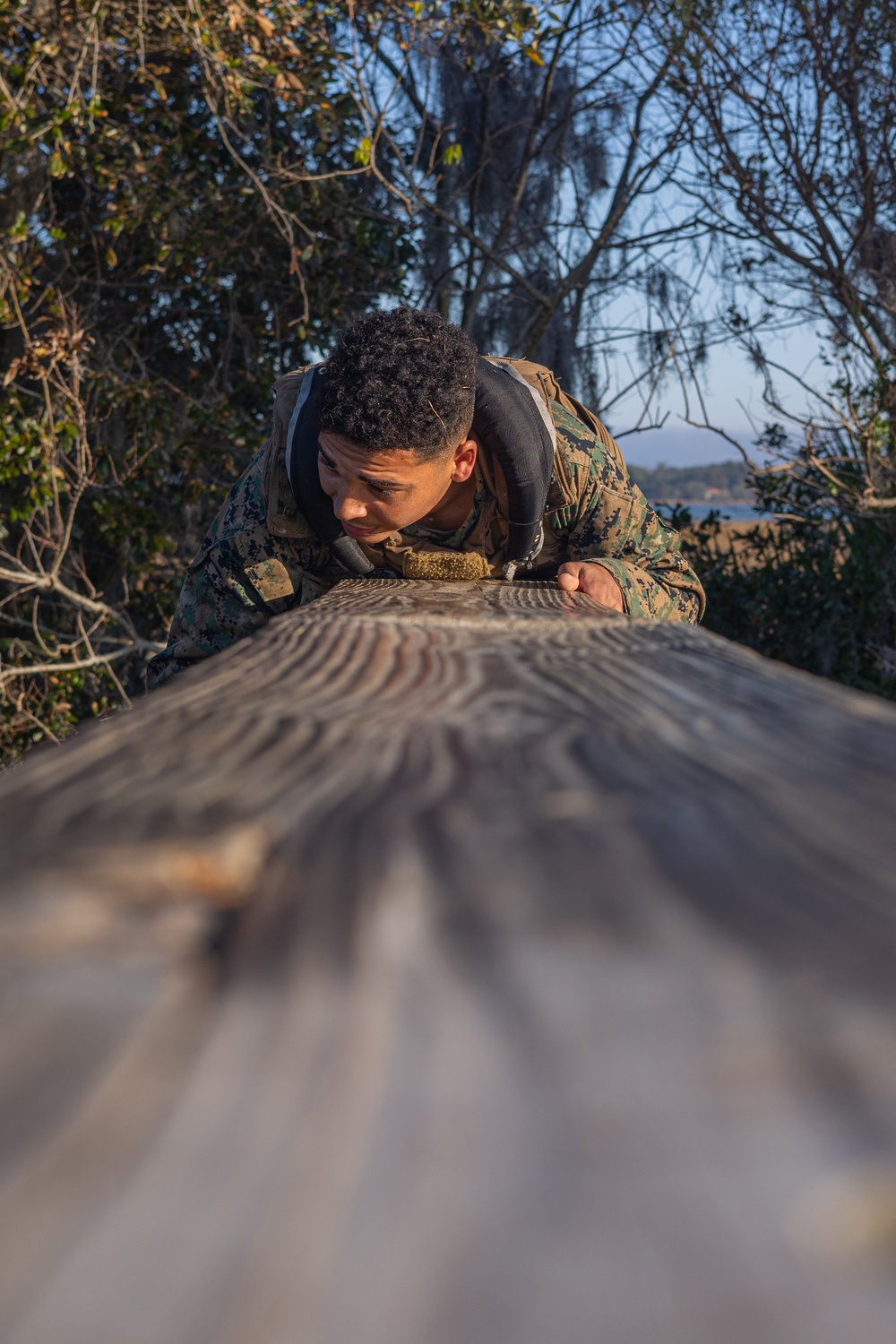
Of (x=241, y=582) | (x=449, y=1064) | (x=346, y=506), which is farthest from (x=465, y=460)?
(x=449, y=1064)

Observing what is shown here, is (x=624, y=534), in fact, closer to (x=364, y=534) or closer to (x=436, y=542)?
(x=436, y=542)

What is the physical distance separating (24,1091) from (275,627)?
2.47ft

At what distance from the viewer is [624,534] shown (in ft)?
7.47

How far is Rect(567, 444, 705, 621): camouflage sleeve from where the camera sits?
2.26 m

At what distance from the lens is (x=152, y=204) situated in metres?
4.74

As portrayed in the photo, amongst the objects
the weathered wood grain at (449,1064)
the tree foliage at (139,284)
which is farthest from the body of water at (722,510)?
the weathered wood grain at (449,1064)

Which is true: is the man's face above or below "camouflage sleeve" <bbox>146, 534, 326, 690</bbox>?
above

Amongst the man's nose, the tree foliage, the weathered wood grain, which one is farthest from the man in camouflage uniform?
the tree foliage

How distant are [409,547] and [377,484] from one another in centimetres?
24

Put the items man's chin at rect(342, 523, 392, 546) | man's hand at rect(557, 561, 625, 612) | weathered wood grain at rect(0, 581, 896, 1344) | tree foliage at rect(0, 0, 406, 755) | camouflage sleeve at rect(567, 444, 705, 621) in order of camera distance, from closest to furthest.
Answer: weathered wood grain at rect(0, 581, 896, 1344), man's hand at rect(557, 561, 625, 612), man's chin at rect(342, 523, 392, 546), camouflage sleeve at rect(567, 444, 705, 621), tree foliage at rect(0, 0, 406, 755)

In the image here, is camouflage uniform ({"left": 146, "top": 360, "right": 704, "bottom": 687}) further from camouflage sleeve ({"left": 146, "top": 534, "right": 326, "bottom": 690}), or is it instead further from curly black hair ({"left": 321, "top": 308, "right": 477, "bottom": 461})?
curly black hair ({"left": 321, "top": 308, "right": 477, "bottom": 461})

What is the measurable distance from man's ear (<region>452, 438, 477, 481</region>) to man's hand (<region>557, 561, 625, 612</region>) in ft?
1.02

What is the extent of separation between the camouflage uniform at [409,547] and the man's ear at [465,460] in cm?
2

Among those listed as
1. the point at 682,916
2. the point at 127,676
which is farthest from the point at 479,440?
the point at 127,676
